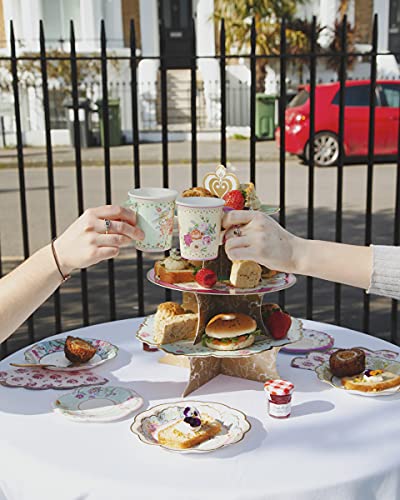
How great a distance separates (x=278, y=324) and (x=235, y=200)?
1.38 ft

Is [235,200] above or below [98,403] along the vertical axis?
above

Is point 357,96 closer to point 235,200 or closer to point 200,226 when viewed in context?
point 235,200

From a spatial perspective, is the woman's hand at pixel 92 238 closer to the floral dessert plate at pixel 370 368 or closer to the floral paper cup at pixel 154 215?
the floral paper cup at pixel 154 215

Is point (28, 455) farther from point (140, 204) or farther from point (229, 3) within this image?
point (229, 3)

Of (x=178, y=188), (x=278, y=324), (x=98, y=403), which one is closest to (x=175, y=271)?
(x=278, y=324)

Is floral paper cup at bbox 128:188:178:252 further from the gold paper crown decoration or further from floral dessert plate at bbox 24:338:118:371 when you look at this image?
floral dessert plate at bbox 24:338:118:371

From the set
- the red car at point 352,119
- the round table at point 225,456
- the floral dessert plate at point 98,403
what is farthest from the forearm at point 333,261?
the red car at point 352,119

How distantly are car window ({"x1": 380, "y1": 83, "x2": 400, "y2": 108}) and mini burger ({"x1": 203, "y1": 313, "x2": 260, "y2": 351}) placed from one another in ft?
39.1

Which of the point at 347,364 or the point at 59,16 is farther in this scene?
the point at 59,16

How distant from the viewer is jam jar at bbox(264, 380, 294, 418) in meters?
2.13

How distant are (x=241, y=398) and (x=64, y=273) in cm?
64

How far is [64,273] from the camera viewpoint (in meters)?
2.12

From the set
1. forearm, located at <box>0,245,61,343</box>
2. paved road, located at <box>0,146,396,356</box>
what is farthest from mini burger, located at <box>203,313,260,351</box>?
paved road, located at <box>0,146,396,356</box>

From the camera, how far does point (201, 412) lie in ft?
7.01
